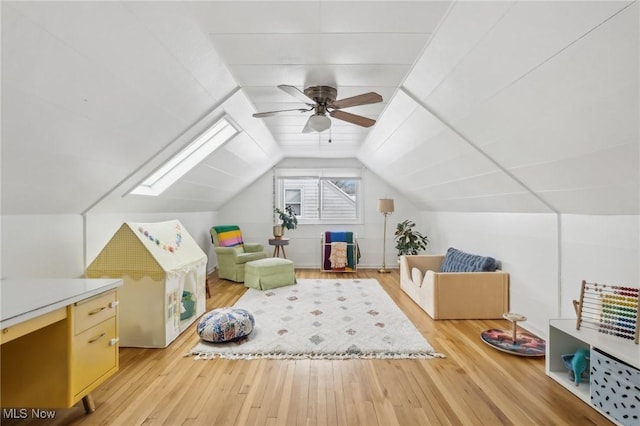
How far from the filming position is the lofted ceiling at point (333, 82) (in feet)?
4.54

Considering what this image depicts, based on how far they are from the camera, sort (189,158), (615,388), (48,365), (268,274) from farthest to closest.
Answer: (268,274), (189,158), (615,388), (48,365)

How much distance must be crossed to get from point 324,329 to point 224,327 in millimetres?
980

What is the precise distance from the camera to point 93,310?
5.96ft

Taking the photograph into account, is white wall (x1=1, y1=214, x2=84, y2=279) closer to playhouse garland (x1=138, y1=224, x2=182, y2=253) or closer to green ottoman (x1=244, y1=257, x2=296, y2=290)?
playhouse garland (x1=138, y1=224, x2=182, y2=253)

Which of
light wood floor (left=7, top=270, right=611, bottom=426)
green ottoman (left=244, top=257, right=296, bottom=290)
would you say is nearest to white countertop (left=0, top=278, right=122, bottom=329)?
light wood floor (left=7, top=270, right=611, bottom=426)

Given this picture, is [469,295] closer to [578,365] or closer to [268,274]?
[578,365]

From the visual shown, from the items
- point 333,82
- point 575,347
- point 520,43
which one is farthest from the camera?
point 333,82

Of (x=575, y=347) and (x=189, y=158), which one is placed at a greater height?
(x=189, y=158)

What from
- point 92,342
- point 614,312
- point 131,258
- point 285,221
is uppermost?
point 285,221

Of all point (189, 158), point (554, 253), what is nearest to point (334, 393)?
point (554, 253)

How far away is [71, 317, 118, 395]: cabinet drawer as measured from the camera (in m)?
1.70

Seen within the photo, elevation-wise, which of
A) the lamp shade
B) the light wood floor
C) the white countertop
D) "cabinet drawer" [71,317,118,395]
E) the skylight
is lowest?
the light wood floor

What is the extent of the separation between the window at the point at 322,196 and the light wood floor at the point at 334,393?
415 cm

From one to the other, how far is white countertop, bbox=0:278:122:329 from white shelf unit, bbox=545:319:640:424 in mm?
3008
